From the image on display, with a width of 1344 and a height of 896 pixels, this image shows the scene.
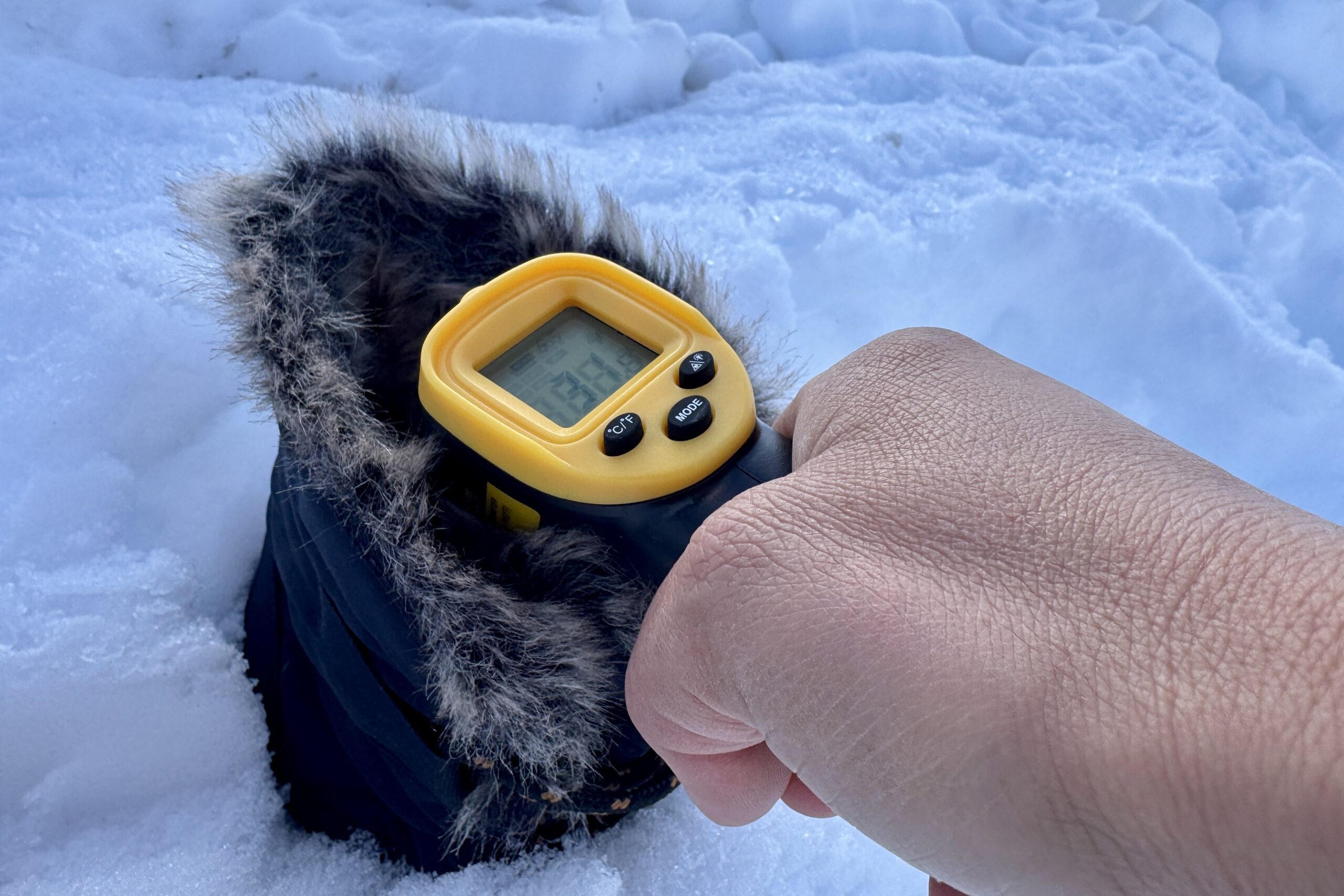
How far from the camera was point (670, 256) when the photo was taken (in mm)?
958

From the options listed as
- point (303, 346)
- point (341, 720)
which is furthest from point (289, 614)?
point (303, 346)

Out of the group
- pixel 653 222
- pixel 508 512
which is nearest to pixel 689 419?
pixel 508 512

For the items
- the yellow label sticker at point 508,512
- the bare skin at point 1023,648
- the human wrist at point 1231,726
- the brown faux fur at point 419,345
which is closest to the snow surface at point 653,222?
the brown faux fur at point 419,345

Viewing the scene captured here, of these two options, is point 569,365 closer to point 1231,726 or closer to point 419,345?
point 419,345

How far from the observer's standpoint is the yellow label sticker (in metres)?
0.76

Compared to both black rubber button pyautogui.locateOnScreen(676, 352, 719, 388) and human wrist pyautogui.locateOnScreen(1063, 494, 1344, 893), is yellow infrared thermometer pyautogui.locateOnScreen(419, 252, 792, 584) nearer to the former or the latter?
black rubber button pyautogui.locateOnScreen(676, 352, 719, 388)

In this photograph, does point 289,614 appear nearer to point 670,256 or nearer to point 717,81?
point 670,256

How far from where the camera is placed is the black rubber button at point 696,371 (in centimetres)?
76

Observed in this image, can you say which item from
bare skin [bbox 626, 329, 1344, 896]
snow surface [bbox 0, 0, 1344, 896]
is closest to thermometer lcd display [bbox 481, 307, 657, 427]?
bare skin [bbox 626, 329, 1344, 896]

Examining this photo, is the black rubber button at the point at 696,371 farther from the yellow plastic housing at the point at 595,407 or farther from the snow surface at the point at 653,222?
the snow surface at the point at 653,222

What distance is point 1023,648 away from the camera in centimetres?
45

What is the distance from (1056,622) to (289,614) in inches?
26.9

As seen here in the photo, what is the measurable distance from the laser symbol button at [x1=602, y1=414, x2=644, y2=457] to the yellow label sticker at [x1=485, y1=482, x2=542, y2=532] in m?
0.09

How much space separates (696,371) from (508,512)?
0.67 ft
